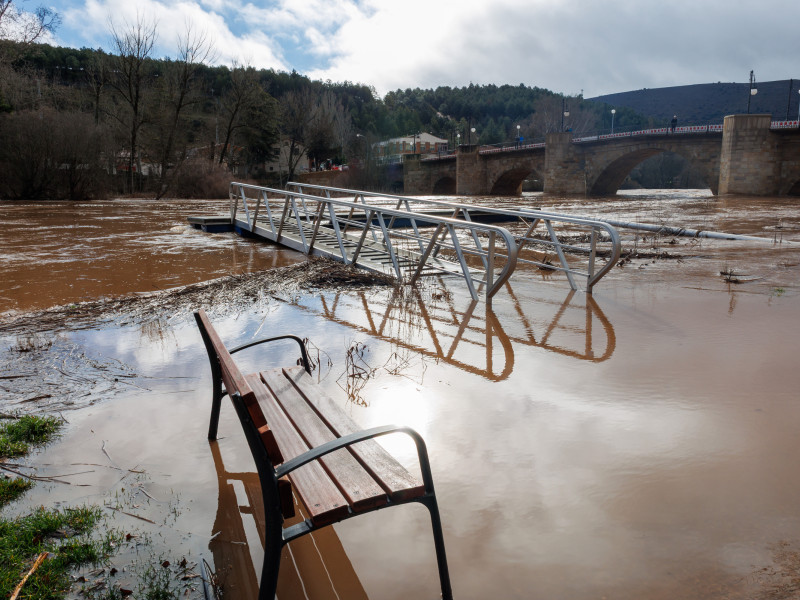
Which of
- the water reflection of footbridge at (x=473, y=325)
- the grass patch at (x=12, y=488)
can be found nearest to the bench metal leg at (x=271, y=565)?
the grass patch at (x=12, y=488)

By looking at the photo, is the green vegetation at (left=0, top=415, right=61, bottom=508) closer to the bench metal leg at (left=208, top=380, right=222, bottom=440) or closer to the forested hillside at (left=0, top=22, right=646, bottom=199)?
the bench metal leg at (left=208, top=380, right=222, bottom=440)

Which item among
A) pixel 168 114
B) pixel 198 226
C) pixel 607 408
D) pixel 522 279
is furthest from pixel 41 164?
pixel 607 408

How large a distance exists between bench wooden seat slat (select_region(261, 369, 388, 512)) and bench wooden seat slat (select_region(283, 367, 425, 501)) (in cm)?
2

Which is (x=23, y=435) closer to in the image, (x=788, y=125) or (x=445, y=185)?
(x=788, y=125)

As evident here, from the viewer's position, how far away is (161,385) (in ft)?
14.4

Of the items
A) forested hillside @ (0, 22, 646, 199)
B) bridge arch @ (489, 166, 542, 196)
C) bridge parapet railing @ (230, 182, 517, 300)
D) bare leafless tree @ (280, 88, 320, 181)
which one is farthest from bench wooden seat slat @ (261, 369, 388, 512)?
bare leafless tree @ (280, 88, 320, 181)

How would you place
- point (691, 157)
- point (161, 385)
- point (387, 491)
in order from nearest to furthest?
point (387, 491), point (161, 385), point (691, 157)

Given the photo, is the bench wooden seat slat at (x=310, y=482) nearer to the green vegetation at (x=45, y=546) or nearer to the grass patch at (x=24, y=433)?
the green vegetation at (x=45, y=546)

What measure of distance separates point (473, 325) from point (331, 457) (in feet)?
12.4

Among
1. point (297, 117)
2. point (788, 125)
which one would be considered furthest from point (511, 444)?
point (297, 117)

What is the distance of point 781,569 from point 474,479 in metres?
1.27

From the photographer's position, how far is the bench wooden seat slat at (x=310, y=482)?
2084mm

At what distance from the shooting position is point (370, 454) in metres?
2.53

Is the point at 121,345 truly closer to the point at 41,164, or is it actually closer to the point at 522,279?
the point at 522,279
